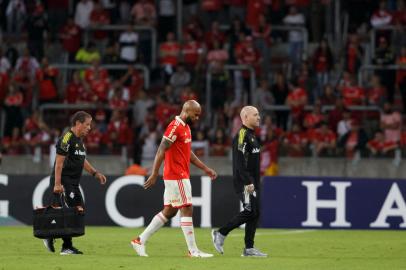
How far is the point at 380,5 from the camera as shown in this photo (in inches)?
1283

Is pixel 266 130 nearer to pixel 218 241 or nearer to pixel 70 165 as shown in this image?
pixel 218 241

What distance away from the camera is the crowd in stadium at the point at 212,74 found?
28.3 metres

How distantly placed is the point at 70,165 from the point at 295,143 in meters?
11.7

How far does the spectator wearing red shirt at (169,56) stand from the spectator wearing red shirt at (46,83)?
292 cm

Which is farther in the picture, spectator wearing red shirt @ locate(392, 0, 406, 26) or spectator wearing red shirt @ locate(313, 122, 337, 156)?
spectator wearing red shirt @ locate(392, 0, 406, 26)

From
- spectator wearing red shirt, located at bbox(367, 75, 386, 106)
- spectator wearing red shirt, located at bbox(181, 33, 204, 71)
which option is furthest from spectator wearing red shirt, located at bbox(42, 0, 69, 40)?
spectator wearing red shirt, located at bbox(367, 75, 386, 106)

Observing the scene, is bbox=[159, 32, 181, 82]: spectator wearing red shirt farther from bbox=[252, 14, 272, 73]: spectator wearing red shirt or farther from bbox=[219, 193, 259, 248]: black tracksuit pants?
bbox=[219, 193, 259, 248]: black tracksuit pants

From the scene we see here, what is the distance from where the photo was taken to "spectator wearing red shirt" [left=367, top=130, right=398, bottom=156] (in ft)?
89.5

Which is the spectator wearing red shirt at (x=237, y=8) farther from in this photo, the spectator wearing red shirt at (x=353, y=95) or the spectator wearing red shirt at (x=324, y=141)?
the spectator wearing red shirt at (x=324, y=141)

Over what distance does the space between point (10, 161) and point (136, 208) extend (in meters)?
4.97

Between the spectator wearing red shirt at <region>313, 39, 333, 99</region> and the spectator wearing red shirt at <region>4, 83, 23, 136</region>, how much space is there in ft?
25.0

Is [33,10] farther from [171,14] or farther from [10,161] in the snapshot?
[10,161]

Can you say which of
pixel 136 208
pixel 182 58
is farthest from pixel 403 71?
pixel 136 208

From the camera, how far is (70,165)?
16703 millimetres
